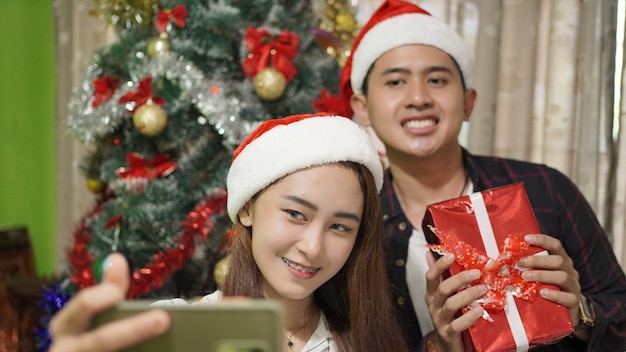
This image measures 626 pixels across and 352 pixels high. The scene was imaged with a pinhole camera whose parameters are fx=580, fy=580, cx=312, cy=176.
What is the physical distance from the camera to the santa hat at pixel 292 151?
1.08 meters

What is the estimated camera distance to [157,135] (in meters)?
1.84

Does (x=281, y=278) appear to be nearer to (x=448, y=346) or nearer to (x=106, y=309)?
(x=448, y=346)

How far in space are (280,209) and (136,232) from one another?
91 centimetres

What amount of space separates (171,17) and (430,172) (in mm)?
923

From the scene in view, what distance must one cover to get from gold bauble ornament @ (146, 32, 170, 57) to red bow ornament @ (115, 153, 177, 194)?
32 centimetres

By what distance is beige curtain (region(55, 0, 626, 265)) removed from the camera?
1.99 m

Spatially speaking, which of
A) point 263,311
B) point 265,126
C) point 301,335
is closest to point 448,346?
point 301,335

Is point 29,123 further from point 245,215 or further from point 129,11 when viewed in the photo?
point 245,215

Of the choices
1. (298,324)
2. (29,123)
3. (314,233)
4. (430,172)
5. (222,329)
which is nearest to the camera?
(222,329)

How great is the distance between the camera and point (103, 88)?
1.84 meters

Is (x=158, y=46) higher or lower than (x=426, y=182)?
higher

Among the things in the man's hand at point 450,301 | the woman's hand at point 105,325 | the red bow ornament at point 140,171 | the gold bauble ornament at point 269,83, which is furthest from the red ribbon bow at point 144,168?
the woman's hand at point 105,325

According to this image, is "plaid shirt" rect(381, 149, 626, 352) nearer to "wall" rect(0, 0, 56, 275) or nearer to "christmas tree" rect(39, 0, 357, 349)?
"christmas tree" rect(39, 0, 357, 349)

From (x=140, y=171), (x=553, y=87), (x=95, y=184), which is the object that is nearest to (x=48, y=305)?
(x=95, y=184)
